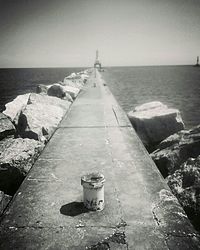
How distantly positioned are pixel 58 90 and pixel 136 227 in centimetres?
1137

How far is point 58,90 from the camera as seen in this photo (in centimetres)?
1311

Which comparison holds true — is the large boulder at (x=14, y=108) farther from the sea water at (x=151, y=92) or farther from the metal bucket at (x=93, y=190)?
the sea water at (x=151, y=92)

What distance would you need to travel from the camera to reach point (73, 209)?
9.20ft

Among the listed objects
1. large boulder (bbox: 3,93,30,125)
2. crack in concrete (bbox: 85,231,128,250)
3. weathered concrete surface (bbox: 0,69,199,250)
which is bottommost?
crack in concrete (bbox: 85,231,128,250)

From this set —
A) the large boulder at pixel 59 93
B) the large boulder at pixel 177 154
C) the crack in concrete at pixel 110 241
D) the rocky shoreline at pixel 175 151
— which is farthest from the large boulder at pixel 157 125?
the crack in concrete at pixel 110 241

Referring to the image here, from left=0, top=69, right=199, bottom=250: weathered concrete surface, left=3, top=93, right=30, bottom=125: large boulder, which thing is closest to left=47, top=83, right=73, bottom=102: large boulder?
left=3, top=93, right=30, bottom=125: large boulder

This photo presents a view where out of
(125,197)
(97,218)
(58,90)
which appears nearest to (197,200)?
(125,197)

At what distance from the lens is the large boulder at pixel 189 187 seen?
3.85 meters

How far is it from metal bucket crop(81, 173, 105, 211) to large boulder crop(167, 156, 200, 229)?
1.83 m

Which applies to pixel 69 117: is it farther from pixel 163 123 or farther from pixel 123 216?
pixel 123 216

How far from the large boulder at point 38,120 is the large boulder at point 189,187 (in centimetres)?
385

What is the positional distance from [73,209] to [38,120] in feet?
15.6

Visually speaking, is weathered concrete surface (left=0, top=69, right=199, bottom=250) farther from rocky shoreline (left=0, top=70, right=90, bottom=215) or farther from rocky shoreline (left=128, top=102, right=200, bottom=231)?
rocky shoreline (left=128, top=102, right=200, bottom=231)

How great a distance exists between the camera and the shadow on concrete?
8.99ft
